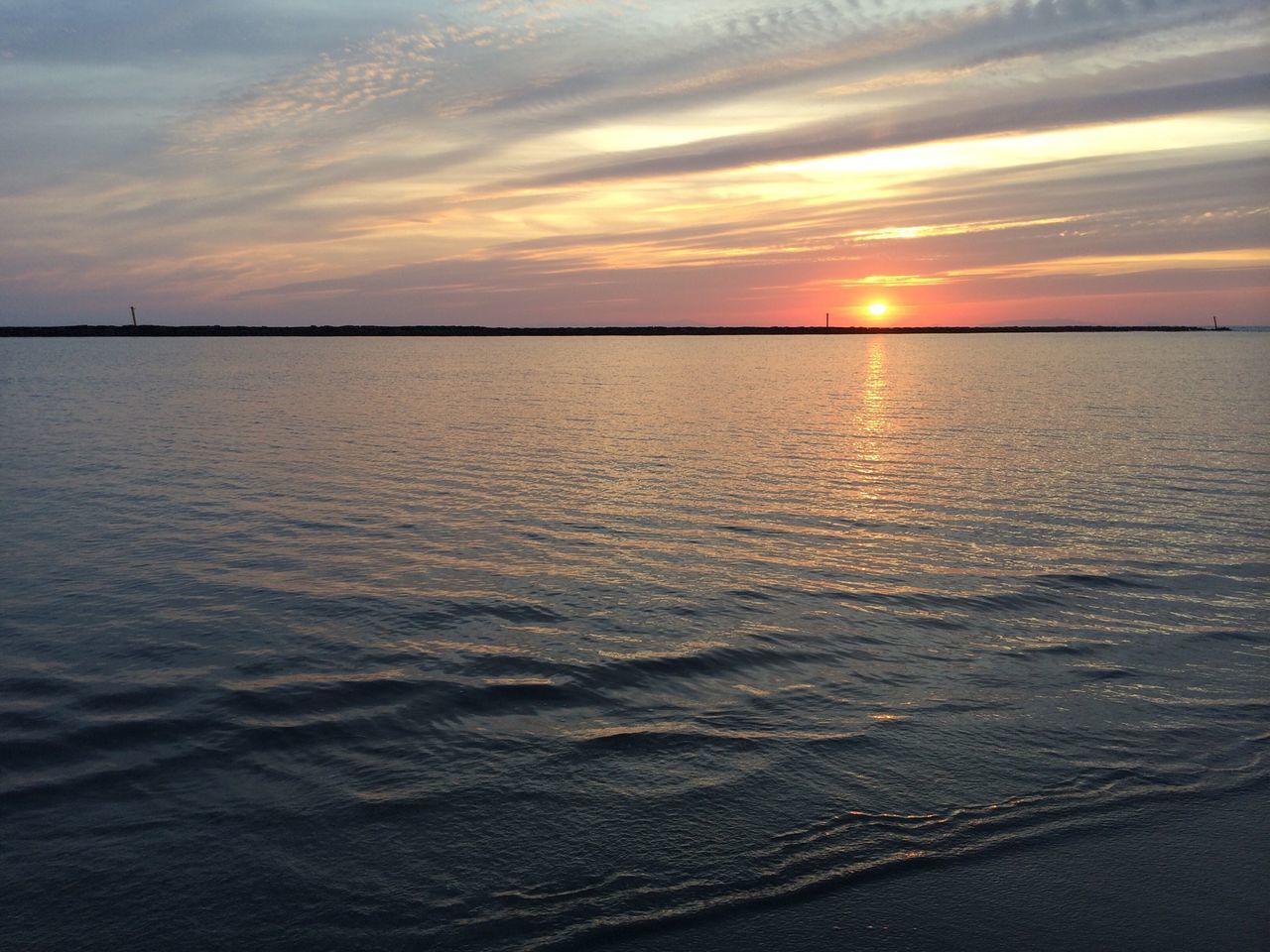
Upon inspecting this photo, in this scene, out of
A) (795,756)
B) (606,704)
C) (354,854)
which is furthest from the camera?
(606,704)

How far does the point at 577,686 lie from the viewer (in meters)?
12.2

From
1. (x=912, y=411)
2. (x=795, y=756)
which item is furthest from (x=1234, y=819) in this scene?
(x=912, y=411)

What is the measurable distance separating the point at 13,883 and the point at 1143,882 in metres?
9.27

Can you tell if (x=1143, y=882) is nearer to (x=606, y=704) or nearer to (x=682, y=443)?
(x=606, y=704)

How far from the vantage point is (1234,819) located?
866cm

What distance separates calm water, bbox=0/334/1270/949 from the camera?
785cm

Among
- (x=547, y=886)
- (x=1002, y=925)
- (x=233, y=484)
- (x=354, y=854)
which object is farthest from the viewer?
(x=233, y=484)

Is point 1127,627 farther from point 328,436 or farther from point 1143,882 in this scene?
point 328,436

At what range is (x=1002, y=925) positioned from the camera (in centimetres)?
709

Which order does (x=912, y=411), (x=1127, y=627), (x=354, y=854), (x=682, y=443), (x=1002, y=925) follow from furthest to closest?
1. (x=912, y=411)
2. (x=682, y=443)
3. (x=1127, y=627)
4. (x=354, y=854)
5. (x=1002, y=925)

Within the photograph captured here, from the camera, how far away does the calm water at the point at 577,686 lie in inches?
309

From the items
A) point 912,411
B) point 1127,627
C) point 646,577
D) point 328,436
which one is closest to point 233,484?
point 328,436

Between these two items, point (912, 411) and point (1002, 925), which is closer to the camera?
point (1002, 925)

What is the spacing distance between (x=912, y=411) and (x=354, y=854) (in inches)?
1924
